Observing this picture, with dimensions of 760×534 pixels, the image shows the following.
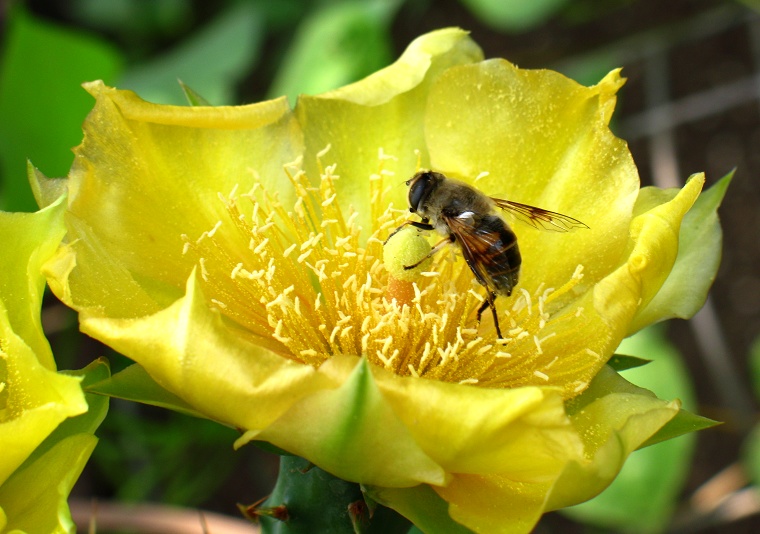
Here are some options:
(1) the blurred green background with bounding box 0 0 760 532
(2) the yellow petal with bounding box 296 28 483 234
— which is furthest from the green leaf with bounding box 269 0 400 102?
(2) the yellow petal with bounding box 296 28 483 234

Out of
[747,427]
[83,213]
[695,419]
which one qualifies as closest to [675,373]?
[747,427]

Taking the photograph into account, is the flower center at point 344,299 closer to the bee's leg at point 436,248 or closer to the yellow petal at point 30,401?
the bee's leg at point 436,248

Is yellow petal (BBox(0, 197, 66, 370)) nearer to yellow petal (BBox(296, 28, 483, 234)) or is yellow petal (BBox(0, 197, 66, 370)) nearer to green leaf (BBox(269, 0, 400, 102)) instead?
yellow petal (BBox(296, 28, 483, 234))

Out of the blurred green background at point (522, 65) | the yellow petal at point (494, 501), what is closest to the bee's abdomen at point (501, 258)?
the yellow petal at point (494, 501)

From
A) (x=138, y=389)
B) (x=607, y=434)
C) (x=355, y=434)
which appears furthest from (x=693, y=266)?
(x=138, y=389)

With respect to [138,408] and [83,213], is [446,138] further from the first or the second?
[138,408]

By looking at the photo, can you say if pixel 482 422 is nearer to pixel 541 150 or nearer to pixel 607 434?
pixel 607 434
